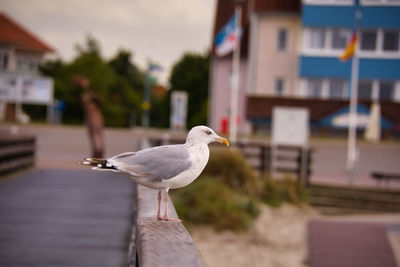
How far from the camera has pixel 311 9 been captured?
99.8 ft

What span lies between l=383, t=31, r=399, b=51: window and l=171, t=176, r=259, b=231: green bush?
21920mm

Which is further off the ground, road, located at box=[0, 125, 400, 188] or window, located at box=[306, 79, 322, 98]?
window, located at box=[306, 79, 322, 98]

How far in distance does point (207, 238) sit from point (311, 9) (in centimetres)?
2262

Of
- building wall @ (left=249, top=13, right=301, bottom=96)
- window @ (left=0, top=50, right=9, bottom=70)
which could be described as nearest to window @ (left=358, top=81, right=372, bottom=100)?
building wall @ (left=249, top=13, right=301, bottom=96)

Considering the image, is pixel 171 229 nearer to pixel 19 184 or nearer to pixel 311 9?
pixel 19 184

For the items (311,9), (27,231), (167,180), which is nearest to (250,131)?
(311,9)

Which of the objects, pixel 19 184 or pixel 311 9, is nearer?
pixel 19 184

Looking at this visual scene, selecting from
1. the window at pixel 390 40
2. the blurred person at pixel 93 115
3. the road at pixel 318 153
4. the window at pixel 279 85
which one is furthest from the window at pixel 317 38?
the blurred person at pixel 93 115

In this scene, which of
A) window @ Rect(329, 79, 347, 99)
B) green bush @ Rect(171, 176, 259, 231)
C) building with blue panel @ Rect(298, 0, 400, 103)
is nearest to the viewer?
green bush @ Rect(171, 176, 259, 231)

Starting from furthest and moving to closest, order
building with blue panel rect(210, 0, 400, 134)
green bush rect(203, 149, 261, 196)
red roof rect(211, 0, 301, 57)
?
red roof rect(211, 0, 301, 57) → building with blue panel rect(210, 0, 400, 134) → green bush rect(203, 149, 261, 196)

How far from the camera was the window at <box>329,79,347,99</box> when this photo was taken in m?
31.5

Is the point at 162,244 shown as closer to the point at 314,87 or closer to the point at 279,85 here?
the point at 314,87

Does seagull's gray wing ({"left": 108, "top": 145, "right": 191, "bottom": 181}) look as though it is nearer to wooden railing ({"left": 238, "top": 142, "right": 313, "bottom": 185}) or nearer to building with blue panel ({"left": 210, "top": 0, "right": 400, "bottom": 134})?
wooden railing ({"left": 238, "top": 142, "right": 313, "bottom": 185})

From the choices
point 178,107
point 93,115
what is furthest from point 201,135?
point 178,107
